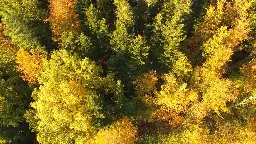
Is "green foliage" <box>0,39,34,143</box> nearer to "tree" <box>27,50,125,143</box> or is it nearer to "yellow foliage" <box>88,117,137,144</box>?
"tree" <box>27,50,125,143</box>

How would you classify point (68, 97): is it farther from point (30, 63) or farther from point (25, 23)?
point (25, 23)

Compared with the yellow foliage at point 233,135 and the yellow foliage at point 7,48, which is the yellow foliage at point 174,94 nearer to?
the yellow foliage at point 233,135

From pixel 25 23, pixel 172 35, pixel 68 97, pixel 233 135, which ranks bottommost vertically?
pixel 233 135

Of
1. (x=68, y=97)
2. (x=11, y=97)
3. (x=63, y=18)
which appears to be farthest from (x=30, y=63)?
(x=68, y=97)

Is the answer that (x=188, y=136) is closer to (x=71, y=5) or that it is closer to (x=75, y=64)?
(x=75, y=64)

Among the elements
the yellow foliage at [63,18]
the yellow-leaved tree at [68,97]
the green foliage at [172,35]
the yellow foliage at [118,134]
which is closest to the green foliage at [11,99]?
the yellow-leaved tree at [68,97]

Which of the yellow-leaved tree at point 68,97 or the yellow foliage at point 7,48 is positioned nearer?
the yellow-leaved tree at point 68,97

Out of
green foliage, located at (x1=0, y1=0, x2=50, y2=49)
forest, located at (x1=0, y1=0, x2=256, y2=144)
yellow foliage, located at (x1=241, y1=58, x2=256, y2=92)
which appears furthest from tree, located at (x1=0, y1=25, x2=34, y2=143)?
yellow foliage, located at (x1=241, y1=58, x2=256, y2=92)
